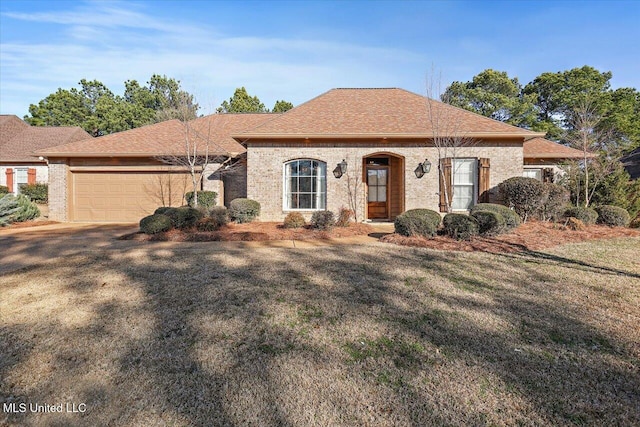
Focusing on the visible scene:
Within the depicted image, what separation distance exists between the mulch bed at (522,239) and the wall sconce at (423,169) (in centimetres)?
363

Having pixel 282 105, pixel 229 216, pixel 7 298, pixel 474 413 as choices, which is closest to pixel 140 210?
pixel 229 216

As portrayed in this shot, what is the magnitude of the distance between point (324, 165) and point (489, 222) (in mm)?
6005

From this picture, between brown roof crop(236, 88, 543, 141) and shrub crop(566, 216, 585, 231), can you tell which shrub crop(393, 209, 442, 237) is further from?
shrub crop(566, 216, 585, 231)

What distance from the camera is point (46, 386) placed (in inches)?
94.7

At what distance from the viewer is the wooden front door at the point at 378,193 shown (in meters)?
12.7

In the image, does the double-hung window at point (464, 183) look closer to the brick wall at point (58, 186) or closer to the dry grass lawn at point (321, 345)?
the dry grass lawn at point (321, 345)

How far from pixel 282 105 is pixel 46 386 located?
32.9m

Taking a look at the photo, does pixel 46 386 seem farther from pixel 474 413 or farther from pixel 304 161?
pixel 304 161

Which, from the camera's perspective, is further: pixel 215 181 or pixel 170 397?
pixel 215 181

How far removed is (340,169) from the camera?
11.5 metres

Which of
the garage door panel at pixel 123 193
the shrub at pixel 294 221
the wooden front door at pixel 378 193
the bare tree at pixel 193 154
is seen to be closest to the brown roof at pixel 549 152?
the wooden front door at pixel 378 193

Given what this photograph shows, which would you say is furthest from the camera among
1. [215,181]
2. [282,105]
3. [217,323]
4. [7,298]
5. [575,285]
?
[282,105]

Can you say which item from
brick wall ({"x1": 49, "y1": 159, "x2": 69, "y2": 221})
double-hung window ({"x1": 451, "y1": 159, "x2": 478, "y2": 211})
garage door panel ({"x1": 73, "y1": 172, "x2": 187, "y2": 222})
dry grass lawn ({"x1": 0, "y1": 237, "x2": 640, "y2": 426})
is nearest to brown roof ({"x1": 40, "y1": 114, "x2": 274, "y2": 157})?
brick wall ({"x1": 49, "y1": 159, "x2": 69, "y2": 221})

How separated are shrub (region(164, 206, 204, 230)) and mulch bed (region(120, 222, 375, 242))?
12.1 inches
